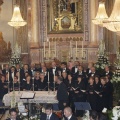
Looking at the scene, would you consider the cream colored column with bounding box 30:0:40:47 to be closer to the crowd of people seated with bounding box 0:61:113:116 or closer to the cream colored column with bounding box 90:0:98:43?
the cream colored column with bounding box 90:0:98:43

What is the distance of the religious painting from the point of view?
24.2m

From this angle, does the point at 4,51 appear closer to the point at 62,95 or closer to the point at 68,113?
the point at 62,95

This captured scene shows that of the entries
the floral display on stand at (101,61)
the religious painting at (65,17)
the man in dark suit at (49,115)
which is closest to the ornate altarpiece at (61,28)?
the religious painting at (65,17)

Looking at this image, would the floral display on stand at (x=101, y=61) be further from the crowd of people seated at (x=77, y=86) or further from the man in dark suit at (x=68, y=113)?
the man in dark suit at (x=68, y=113)

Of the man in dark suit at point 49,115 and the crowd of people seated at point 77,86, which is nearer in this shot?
the man in dark suit at point 49,115

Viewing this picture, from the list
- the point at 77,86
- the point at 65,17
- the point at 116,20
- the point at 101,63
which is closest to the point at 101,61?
the point at 101,63

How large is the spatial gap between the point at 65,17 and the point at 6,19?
393 cm

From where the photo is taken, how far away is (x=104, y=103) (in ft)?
51.4

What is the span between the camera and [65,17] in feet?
79.6

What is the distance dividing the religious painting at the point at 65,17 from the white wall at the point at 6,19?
2715 mm

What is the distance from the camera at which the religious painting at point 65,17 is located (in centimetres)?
2423

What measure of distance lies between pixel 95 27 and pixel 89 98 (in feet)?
29.0

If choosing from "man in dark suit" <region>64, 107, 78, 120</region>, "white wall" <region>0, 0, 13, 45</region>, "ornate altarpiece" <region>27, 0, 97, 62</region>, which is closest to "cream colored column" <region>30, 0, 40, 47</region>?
"ornate altarpiece" <region>27, 0, 97, 62</region>

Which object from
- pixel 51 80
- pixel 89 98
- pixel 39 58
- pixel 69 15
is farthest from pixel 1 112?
pixel 69 15
